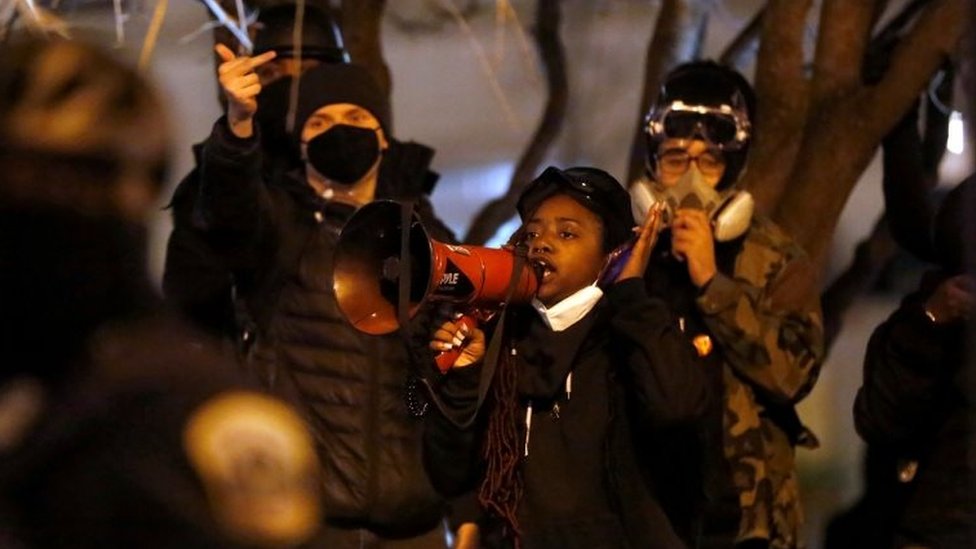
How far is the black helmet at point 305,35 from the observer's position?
16.0ft

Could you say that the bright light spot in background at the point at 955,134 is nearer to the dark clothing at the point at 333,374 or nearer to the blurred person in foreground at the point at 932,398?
the blurred person in foreground at the point at 932,398

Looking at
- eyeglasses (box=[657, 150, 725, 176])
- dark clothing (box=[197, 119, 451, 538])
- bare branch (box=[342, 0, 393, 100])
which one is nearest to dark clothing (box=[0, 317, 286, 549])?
dark clothing (box=[197, 119, 451, 538])

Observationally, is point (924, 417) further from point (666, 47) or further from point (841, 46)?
point (666, 47)

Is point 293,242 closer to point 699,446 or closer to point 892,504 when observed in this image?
point 699,446

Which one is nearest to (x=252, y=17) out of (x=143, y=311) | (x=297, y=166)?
(x=297, y=166)

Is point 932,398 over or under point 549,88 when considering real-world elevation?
under

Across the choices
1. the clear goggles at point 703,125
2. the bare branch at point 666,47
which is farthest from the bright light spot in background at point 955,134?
the clear goggles at point 703,125

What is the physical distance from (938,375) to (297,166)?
167cm

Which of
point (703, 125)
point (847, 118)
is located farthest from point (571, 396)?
point (847, 118)

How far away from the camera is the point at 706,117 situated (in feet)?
14.3

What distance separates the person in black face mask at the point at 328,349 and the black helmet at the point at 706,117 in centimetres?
61

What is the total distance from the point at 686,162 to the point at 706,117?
14 centimetres

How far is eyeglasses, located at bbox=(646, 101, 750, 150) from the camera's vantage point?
14.3ft

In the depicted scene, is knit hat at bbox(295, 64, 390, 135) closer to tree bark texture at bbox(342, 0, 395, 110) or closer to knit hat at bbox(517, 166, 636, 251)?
knit hat at bbox(517, 166, 636, 251)
